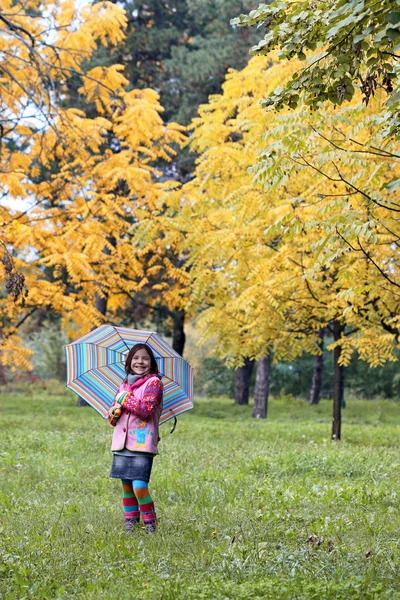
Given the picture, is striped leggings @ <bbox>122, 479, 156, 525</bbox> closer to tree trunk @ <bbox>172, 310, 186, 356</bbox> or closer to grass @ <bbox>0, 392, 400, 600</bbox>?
grass @ <bbox>0, 392, 400, 600</bbox>

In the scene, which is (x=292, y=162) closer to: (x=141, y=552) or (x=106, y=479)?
(x=141, y=552)

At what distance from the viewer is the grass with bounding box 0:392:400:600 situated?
451 centimetres

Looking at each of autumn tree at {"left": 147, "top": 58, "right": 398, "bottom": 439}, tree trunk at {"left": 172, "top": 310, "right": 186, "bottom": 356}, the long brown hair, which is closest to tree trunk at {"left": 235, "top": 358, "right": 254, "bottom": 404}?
tree trunk at {"left": 172, "top": 310, "right": 186, "bottom": 356}

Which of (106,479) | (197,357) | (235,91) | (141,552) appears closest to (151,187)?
(235,91)

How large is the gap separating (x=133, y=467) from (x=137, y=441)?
220mm

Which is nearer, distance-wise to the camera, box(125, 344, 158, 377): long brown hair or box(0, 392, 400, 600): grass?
box(0, 392, 400, 600): grass

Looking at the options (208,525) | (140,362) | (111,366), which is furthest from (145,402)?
(208,525)

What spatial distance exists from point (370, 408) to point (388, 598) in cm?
2511

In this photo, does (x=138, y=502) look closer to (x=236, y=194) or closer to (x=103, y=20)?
(x=236, y=194)

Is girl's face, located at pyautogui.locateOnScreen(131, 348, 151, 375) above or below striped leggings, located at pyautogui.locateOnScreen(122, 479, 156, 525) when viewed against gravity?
above

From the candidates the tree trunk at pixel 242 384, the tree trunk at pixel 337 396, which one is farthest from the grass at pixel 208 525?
the tree trunk at pixel 242 384

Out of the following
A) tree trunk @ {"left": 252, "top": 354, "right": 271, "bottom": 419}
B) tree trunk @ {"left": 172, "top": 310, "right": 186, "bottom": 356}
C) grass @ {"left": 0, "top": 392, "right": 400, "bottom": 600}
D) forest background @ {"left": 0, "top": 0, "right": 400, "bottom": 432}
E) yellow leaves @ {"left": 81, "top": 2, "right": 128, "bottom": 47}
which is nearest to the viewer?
grass @ {"left": 0, "top": 392, "right": 400, "bottom": 600}

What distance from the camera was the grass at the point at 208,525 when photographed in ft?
14.8

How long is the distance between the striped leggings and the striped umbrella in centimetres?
71
